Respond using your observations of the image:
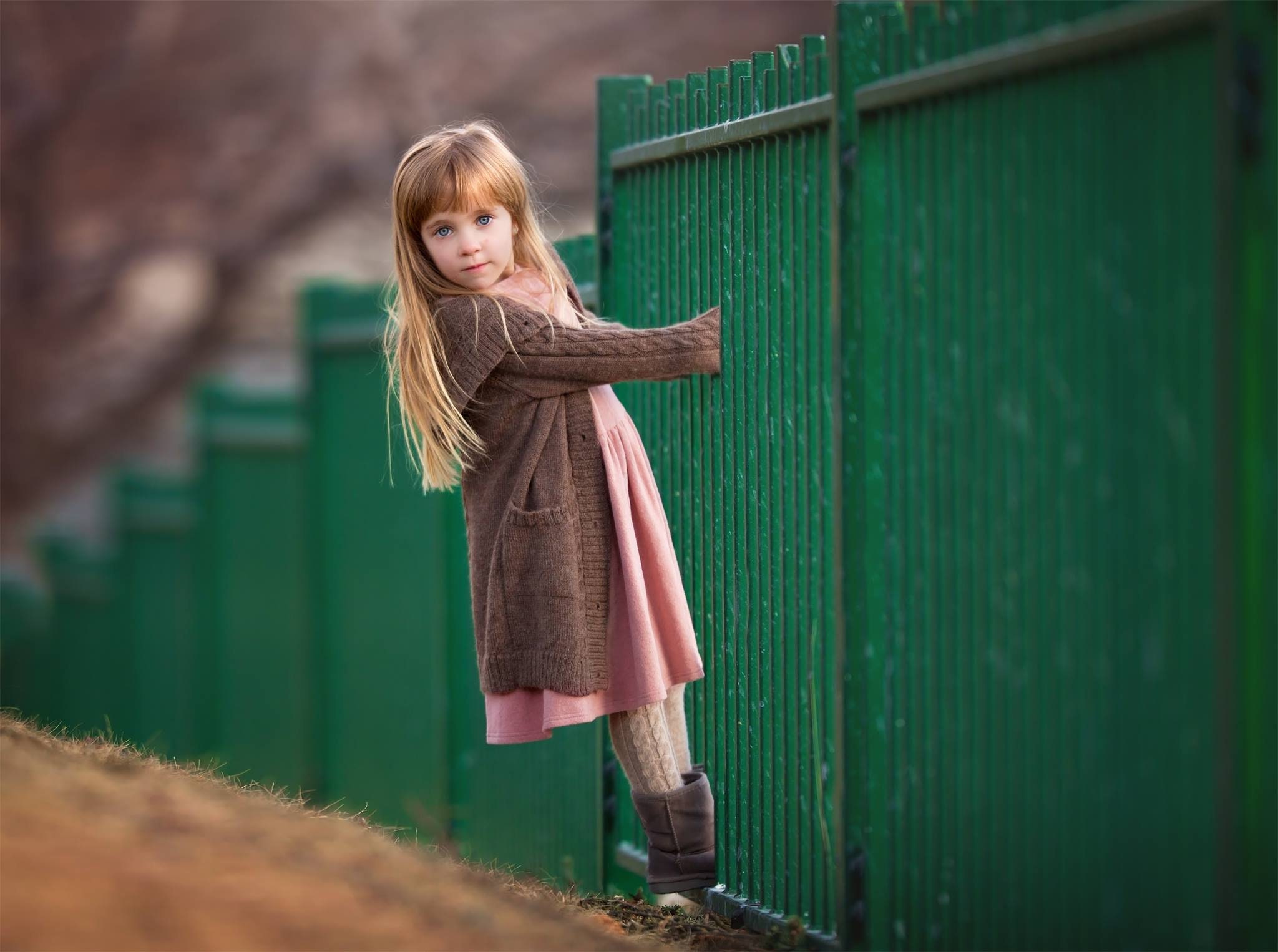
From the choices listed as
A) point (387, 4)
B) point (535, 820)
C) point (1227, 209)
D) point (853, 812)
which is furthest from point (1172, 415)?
point (387, 4)

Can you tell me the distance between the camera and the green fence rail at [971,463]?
296 centimetres

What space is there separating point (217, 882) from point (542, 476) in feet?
4.21

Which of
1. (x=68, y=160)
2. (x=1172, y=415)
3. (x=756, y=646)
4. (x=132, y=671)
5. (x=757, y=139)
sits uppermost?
(x=68, y=160)

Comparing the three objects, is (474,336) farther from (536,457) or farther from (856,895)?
(856,895)

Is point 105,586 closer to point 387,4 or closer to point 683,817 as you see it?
point 387,4

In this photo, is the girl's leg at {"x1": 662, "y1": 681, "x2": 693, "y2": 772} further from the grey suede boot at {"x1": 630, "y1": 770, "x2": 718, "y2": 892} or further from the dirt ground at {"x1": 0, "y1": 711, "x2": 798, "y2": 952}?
the dirt ground at {"x1": 0, "y1": 711, "x2": 798, "y2": 952}

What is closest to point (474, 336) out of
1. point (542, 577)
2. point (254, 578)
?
point (542, 577)

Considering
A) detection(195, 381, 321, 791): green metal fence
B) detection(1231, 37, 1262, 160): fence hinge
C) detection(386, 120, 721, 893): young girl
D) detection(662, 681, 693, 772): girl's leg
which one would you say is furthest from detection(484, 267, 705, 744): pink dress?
detection(195, 381, 321, 791): green metal fence

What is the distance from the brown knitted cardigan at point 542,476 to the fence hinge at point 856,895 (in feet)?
2.33

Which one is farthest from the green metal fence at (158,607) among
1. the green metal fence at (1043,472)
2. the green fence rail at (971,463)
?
the green metal fence at (1043,472)

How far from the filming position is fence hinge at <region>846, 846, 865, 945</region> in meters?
3.92

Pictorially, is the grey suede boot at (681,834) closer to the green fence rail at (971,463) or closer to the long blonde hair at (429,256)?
the green fence rail at (971,463)

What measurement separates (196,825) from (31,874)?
48 cm

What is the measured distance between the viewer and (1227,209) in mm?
2885
